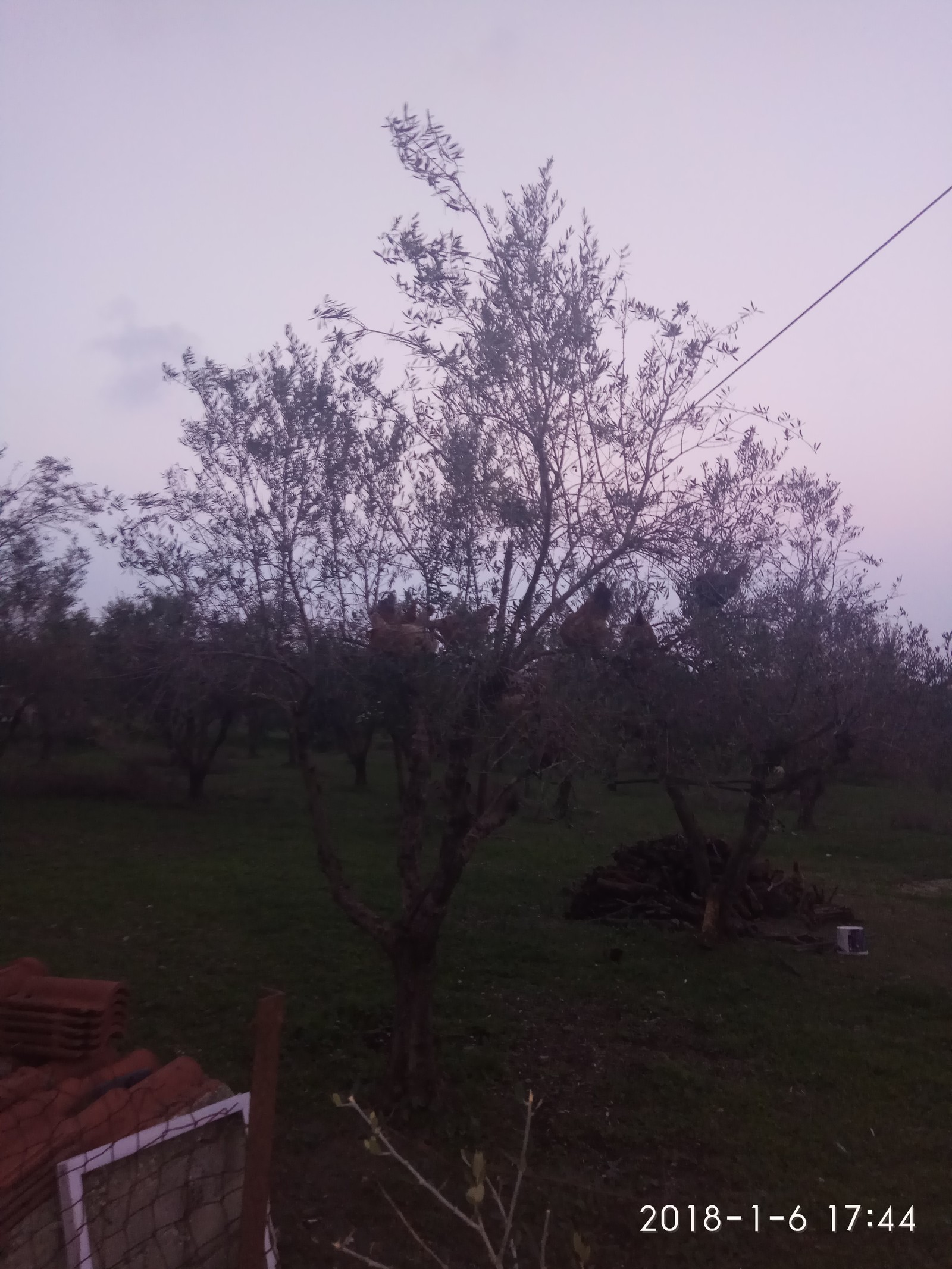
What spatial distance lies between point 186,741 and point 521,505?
16.3 meters

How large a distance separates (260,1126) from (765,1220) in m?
3.51

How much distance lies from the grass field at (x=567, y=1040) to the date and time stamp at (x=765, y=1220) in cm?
3

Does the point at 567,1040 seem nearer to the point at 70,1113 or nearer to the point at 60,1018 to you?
the point at 60,1018

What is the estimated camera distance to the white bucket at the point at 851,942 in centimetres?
1083

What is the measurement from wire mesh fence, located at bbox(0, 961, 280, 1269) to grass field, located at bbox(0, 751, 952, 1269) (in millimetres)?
1073

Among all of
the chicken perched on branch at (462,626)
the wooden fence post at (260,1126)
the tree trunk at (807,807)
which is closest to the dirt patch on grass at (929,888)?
the tree trunk at (807,807)

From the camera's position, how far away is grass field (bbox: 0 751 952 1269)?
5.17m

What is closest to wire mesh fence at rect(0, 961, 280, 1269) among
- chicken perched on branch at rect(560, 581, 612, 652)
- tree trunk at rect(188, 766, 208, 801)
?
chicken perched on branch at rect(560, 581, 612, 652)

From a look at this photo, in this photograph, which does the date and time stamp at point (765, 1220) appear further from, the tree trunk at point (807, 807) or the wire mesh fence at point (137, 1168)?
the tree trunk at point (807, 807)

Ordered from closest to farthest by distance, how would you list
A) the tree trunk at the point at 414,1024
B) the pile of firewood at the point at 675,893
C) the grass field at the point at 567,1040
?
the grass field at the point at 567,1040, the tree trunk at the point at 414,1024, the pile of firewood at the point at 675,893

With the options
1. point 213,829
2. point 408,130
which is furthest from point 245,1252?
point 213,829

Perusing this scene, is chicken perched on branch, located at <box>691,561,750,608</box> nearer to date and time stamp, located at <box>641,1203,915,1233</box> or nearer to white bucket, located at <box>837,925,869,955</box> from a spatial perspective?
date and time stamp, located at <box>641,1203,915,1233</box>

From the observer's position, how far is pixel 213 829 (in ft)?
59.4

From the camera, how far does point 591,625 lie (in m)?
5.58
